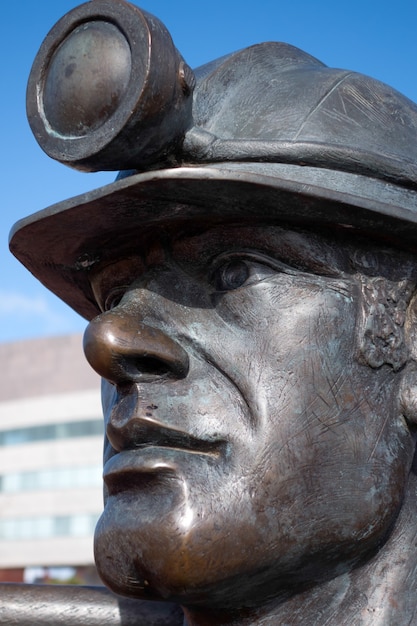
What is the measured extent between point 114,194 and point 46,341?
34.3 m

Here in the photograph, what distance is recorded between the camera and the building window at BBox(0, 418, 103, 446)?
113 feet

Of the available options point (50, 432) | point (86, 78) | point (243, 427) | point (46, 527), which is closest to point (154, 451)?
point (243, 427)

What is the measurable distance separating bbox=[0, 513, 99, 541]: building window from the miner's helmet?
31.8 m

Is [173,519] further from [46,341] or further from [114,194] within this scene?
[46,341]

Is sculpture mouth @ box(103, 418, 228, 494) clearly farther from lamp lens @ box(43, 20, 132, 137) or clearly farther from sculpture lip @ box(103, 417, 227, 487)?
lamp lens @ box(43, 20, 132, 137)

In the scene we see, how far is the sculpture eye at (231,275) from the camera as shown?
2619 mm

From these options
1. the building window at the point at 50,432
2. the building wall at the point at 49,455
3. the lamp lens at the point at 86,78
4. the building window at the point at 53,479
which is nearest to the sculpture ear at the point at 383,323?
the lamp lens at the point at 86,78

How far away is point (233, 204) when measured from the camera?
249 centimetres

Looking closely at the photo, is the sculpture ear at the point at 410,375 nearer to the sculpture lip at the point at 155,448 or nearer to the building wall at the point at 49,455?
the sculpture lip at the point at 155,448

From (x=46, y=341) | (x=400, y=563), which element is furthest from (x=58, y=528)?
(x=400, y=563)

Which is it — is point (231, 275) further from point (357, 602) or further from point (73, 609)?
point (73, 609)

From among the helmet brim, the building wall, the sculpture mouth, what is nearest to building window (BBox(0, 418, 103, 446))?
the building wall

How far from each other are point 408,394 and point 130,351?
732 mm

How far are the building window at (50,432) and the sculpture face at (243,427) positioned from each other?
3191 cm
